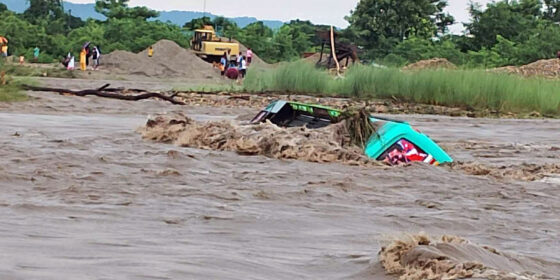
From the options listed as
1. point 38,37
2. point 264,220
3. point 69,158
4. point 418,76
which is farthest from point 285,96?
point 38,37

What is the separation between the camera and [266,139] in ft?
41.8

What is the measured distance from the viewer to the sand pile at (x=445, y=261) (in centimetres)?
455

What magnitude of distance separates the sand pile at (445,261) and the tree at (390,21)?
2413 inches

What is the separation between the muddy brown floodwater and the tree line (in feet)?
152

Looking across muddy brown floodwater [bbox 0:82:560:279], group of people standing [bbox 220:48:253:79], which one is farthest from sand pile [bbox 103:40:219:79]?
muddy brown floodwater [bbox 0:82:560:279]

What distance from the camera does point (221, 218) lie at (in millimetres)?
7152

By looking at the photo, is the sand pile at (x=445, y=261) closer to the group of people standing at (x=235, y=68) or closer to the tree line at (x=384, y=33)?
the group of people standing at (x=235, y=68)

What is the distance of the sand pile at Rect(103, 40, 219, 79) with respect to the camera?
52.1 metres

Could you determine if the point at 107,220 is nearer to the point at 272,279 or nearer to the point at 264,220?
the point at 264,220

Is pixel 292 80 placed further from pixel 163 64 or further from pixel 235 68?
pixel 163 64

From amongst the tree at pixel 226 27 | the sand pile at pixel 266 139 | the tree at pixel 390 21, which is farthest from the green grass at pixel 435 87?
the tree at pixel 226 27

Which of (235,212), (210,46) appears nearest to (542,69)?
(210,46)

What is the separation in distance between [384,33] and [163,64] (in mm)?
18173

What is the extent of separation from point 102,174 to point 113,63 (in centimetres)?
4462
